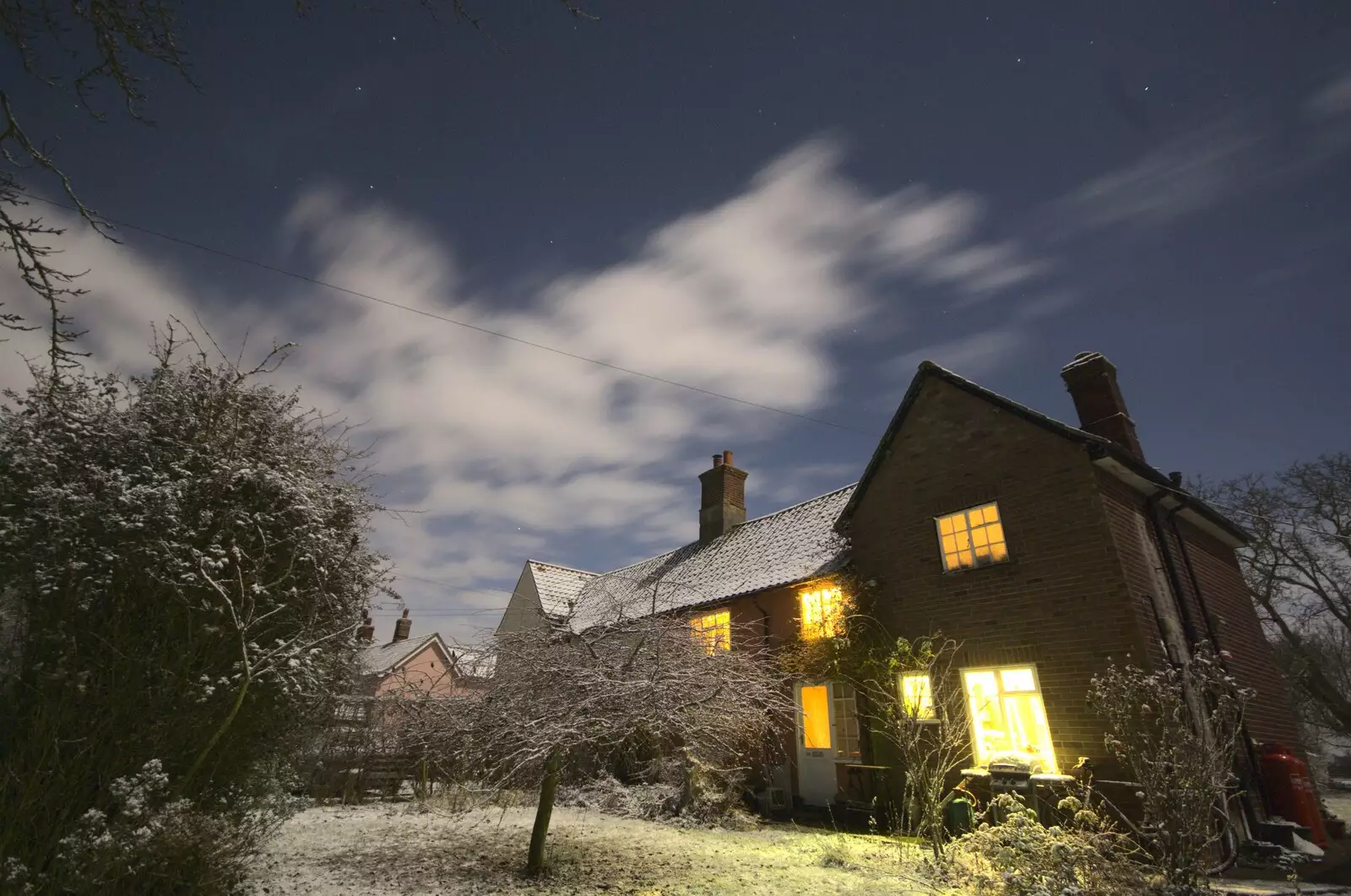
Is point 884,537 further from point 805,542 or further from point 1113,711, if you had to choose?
point 1113,711

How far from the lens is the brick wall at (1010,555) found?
961 cm

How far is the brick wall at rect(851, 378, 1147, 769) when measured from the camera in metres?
9.61

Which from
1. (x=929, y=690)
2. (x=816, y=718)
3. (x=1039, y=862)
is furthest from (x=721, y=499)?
(x=1039, y=862)

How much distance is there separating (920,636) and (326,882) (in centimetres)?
1027

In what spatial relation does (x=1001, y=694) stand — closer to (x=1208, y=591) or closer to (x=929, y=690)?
(x=929, y=690)

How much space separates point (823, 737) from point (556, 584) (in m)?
15.7

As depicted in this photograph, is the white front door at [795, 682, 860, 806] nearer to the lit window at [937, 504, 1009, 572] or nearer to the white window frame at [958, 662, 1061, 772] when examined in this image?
the white window frame at [958, 662, 1061, 772]

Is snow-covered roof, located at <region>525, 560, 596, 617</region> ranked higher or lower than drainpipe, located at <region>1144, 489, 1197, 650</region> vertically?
higher

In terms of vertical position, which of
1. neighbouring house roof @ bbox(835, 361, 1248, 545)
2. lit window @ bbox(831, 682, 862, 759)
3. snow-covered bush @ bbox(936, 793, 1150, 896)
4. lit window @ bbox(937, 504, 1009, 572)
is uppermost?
neighbouring house roof @ bbox(835, 361, 1248, 545)

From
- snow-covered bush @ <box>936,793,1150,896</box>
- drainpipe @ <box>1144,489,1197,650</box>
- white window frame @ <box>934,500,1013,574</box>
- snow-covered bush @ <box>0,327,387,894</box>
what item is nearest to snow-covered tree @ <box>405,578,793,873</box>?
snow-covered bush @ <box>0,327,387,894</box>

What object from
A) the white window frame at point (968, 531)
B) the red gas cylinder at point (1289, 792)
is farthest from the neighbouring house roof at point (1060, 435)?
the red gas cylinder at point (1289, 792)

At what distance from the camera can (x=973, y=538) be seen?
11.9m

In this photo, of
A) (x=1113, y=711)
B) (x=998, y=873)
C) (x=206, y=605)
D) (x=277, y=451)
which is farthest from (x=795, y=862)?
(x=277, y=451)

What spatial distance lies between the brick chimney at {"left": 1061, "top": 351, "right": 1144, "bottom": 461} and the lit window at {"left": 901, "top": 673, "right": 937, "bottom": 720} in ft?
20.0
